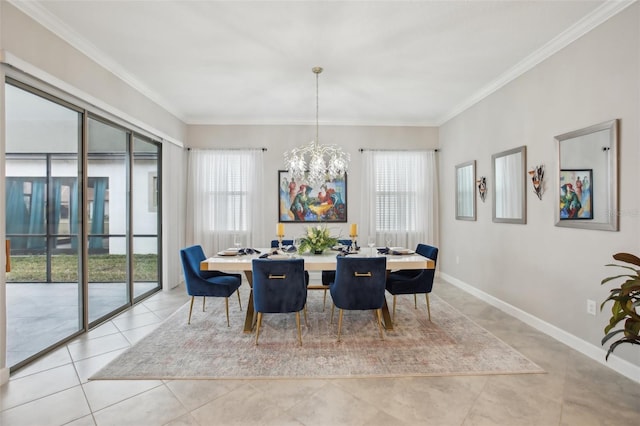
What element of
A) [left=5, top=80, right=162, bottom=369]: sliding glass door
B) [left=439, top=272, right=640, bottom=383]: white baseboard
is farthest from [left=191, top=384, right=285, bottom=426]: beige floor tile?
[left=439, top=272, right=640, bottom=383]: white baseboard

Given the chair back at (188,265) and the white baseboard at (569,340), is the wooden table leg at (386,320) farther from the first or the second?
the chair back at (188,265)

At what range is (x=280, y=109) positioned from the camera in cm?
500

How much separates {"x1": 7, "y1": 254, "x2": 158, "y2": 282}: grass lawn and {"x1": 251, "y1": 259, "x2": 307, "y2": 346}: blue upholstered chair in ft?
6.04

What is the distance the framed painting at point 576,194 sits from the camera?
2697 mm

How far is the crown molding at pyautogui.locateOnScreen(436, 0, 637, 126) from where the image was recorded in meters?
2.45

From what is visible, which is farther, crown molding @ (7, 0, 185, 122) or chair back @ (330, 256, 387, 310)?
chair back @ (330, 256, 387, 310)

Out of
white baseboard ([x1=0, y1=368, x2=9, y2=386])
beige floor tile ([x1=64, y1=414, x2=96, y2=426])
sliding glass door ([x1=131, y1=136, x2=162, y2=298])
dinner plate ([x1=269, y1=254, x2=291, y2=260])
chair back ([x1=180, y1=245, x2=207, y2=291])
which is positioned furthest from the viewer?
sliding glass door ([x1=131, y1=136, x2=162, y2=298])

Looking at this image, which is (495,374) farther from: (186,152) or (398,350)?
(186,152)

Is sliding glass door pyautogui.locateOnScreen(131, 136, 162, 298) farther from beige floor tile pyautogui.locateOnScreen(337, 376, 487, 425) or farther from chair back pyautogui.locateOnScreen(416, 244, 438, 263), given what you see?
chair back pyautogui.locateOnScreen(416, 244, 438, 263)

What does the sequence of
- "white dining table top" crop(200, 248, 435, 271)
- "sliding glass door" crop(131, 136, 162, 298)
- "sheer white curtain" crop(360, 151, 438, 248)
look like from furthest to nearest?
"sheer white curtain" crop(360, 151, 438, 248) → "sliding glass door" crop(131, 136, 162, 298) → "white dining table top" crop(200, 248, 435, 271)

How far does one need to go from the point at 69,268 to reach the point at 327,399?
8.97 ft

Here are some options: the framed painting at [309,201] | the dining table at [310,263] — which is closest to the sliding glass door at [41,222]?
Result: the dining table at [310,263]

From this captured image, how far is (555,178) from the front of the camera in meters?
3.04

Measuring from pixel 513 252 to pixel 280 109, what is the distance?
3767 millimetres
